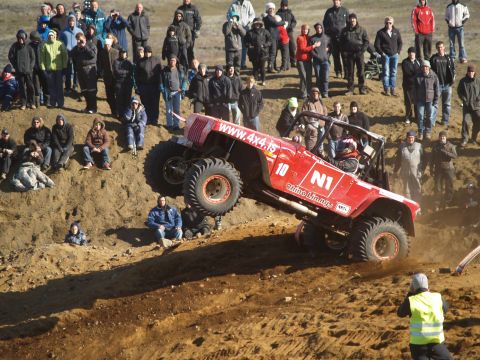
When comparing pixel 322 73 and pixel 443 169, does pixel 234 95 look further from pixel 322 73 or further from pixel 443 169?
pixel 443 169

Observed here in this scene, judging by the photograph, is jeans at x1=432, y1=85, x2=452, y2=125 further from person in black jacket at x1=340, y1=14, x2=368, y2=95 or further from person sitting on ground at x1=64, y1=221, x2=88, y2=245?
person sitting on ground at x1=64, y1=221, x2=88, y2=245

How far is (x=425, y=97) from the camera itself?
2364 cm

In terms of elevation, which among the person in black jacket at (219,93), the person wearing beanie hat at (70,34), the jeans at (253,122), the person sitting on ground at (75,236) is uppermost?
the person wearing beanie hat at (70,34)

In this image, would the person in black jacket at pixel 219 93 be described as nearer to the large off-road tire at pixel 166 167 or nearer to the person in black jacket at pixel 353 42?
the person in black jacket at pixel 353 42

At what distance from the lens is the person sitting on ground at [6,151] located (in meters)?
22.8

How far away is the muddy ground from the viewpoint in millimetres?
13656

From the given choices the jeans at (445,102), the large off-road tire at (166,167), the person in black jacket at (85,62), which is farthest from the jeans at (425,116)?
the large off-road tire at (166,167)

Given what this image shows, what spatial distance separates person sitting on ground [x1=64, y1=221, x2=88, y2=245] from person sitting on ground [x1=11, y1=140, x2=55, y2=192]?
73.5 inches

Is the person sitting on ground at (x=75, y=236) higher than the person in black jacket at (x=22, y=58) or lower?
lower

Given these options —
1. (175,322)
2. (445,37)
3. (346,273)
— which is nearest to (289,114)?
(346,273)

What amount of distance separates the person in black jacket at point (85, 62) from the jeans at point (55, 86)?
473 mm

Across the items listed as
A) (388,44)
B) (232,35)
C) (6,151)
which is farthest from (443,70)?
(6,151)

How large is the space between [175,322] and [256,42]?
1183 cm

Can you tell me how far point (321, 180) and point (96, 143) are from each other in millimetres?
8652
